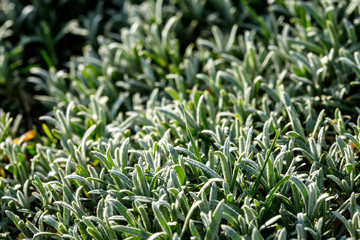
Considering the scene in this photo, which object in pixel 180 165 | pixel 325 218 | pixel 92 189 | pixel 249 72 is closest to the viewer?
pixel 325 218

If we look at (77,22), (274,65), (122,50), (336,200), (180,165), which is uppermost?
(77,22)

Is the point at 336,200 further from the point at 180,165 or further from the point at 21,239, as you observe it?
the point at 21,239

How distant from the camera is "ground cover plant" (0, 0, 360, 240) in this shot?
1.83 metres

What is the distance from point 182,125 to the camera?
7.82 feet

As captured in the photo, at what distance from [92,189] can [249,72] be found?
4.34 feet

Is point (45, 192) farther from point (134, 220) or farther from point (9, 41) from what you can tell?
point (9, 41)

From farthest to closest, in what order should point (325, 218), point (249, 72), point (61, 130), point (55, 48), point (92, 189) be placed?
point (55, 48) < point (249, 72) < point (61, 130) < point (92, 189) < point (325, 218)

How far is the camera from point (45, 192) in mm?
2137

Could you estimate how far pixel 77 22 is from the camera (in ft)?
12.4

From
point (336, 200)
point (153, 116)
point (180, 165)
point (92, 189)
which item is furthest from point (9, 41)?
point (336, 200)

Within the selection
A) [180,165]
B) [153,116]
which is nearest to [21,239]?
[180,165]

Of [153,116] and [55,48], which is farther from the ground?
[55,48]

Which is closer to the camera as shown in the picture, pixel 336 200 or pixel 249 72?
pixel 336 200

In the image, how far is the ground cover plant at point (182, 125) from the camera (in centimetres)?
183
